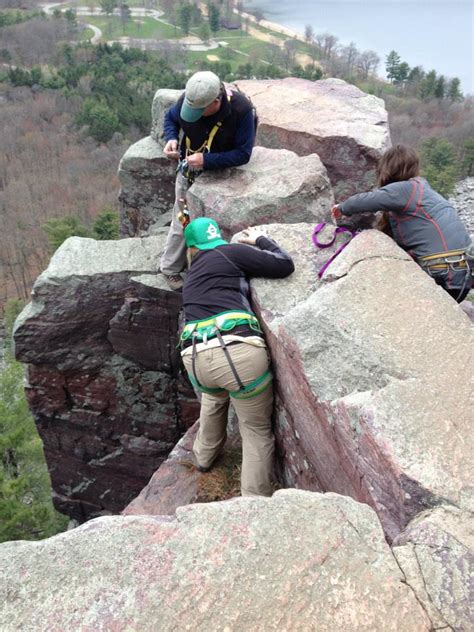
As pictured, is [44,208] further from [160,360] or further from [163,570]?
[163,570]

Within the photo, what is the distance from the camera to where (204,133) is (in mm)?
5375

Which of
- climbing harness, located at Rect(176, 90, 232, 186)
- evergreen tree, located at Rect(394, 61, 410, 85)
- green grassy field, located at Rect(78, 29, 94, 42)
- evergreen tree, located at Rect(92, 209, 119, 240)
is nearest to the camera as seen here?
climbing harness, located at Rect(176, 90, 232, 186)

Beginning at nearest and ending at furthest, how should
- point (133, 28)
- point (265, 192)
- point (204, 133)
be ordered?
point (204, 133) < point (265, 192) < point (133, 28)

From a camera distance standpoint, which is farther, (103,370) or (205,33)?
(205,33)

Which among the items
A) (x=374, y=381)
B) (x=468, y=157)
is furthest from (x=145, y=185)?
(x=468, y=157)

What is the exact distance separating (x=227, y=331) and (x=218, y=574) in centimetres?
185

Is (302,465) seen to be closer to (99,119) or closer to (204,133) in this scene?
(204,133)

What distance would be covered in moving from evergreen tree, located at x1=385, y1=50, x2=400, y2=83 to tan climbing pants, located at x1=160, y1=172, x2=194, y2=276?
69234 mm

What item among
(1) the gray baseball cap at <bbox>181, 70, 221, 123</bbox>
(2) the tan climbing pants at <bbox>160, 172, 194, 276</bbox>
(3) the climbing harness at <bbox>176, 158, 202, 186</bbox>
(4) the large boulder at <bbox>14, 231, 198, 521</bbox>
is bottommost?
(4) the large boulder at <bbox>14, 231, 198, 521</bbox>

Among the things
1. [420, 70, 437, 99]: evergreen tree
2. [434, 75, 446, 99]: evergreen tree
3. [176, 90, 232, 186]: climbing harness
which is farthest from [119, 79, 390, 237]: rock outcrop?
[434, 75, 446, 99]: evergreen tree

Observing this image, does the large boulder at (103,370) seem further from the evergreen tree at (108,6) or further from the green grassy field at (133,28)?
the evergreen tree at (108,6)

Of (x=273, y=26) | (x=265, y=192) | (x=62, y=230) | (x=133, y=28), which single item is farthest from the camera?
(x=273, y=26)

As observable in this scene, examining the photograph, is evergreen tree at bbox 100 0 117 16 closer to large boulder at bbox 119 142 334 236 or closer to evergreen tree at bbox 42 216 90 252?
evergreen tree at bbox 42 216 90 252

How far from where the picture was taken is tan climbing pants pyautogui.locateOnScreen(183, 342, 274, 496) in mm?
3820
